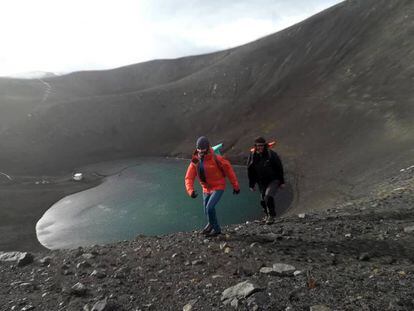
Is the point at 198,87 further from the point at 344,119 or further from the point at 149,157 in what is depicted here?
the point at 344,119

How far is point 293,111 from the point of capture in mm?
60969

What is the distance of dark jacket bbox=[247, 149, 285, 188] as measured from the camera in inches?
494

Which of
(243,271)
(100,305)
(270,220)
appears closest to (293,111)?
(270,220)

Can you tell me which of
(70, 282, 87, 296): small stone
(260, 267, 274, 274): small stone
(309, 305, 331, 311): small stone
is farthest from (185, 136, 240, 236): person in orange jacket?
(309, 305, 331, 311): small stone

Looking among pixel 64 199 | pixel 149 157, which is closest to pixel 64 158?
pixel 149 157

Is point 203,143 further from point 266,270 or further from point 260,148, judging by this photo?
point 266,270

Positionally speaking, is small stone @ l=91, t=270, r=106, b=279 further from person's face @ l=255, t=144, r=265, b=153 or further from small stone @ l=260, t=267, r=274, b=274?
person's face @ l=255, t=144, r=265, b=153

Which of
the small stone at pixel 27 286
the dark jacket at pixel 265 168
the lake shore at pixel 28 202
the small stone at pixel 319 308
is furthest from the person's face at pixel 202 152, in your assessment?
the lake shore at pixel 28 202

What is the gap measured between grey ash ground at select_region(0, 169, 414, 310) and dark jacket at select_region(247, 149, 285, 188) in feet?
5.69

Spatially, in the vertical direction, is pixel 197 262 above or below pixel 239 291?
below

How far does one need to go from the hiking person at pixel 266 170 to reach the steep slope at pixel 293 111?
18.6 meters

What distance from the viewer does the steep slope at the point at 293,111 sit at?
133ft

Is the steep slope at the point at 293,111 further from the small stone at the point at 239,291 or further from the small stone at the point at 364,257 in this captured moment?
the small stone at the point at 239,291

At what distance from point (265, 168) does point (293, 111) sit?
50.4m
